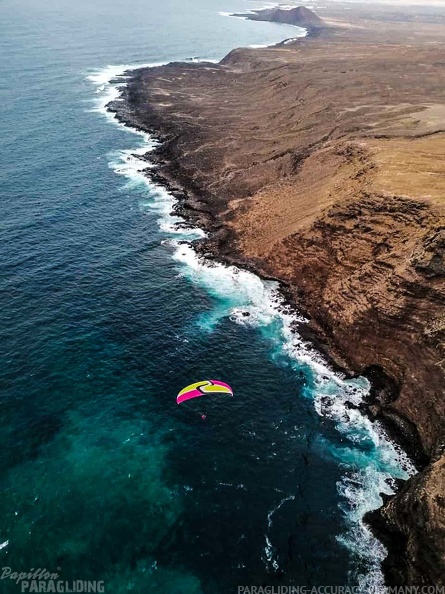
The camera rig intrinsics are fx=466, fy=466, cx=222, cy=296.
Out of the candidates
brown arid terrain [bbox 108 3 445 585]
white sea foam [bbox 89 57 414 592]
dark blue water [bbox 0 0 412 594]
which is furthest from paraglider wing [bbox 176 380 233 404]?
brown arid terrain [bbox 108 3 445 585]

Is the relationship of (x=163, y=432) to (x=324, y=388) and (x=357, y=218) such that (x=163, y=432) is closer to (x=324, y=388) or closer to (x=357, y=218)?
(x=324, y=388)

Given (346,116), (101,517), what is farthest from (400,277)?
(346,116)

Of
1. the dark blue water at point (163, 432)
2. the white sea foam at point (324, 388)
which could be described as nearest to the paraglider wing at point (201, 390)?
the dark blue water at point (163, 432)

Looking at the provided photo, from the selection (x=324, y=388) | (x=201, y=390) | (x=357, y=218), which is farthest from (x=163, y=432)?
(x=357, y=218)

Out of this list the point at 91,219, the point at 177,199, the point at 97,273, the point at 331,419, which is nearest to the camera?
the point at 331,419

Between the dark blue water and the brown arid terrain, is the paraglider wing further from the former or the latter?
the brown arid terrain

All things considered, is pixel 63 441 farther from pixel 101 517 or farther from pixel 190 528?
pixel 190 528
